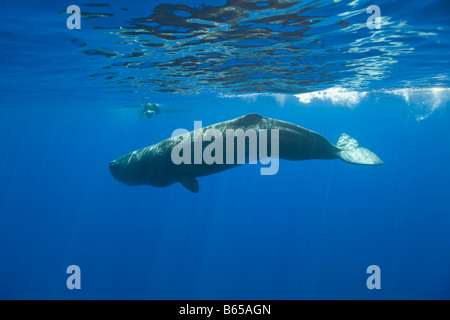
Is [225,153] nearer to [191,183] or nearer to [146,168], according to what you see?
[191,183]

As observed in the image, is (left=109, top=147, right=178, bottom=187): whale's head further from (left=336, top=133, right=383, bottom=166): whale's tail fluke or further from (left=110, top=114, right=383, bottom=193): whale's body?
(left=336, top=133, right=383, bottom=166): whale's tail fluke

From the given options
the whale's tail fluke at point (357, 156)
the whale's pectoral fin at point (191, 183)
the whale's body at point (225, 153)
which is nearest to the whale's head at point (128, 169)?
the whale's body at point (225, 153)

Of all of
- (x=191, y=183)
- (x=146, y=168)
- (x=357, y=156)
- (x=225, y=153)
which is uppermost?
(x=357, y=156)

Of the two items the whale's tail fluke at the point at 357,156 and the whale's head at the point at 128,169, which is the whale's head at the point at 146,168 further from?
the whale's tail fluke at the point at 357,156

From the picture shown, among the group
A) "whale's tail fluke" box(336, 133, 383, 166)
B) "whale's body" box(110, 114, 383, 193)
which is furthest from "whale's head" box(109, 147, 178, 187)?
"whale's tail fluke" box(336, 133, 383, 166)

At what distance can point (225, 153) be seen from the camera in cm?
859

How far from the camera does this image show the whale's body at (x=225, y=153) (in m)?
8.31

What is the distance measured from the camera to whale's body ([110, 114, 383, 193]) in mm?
8312

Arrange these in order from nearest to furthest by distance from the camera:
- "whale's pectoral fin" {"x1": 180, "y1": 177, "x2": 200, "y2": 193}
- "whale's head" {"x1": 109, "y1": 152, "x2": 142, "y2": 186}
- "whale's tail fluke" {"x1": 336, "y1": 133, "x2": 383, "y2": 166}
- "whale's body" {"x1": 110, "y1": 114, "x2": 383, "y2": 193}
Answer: "whale's body" {"x1": 110, "y1": 114, "x2": 383, "y2": 193} < "whale's pectoral fin" {"x1": 180, "y1": 177, "x2": 200, "y2": 193} < "whale's tail fluke" {"x1": 336, "y1": 133, "x2": 383, "y2": 166} < "whale's head" {"x1": 109, "y1": 152, "x2": 142, "y2": 186}

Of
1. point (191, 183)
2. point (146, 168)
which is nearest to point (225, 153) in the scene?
A: point (191, 183)

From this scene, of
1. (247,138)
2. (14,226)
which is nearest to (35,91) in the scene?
(247,138)

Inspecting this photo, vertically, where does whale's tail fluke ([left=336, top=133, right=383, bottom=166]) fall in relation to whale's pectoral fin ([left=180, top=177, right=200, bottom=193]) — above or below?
above

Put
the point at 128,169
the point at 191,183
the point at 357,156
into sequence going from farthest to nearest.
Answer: the point at 128,169
the point at 357,156
the point at 191,183

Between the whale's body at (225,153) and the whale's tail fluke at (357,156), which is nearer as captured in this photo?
the whale's body at (225,153)
